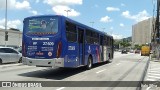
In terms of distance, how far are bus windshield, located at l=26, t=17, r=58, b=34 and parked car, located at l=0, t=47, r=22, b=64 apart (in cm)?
822

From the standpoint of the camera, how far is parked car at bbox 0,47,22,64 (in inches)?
936

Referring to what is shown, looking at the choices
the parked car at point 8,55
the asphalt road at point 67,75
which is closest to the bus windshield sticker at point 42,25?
the asphalt road at point 67,75

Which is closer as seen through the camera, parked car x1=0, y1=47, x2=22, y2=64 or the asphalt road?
the asphalt road

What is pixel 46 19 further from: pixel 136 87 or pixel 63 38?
pixel 136 87

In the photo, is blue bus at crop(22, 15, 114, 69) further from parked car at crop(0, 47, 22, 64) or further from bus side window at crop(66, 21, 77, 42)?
parked car at crop(0, 47, 22, 64)

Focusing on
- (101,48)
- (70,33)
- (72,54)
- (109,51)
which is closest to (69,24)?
(70,33)

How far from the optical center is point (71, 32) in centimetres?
1683

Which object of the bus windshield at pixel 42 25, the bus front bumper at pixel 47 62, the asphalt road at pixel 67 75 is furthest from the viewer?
the bus windshield at pixel 42 25

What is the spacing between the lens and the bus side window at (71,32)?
16244 millimetres

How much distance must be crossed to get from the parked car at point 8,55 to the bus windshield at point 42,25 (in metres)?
8.22

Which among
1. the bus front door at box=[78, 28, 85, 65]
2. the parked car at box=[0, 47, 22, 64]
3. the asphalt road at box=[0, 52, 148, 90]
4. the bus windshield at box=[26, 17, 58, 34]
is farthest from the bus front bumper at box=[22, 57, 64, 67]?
the parked car at box=[0, 47, 22, 64]

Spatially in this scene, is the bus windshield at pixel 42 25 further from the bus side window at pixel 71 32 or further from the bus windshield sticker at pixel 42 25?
the bus side window at pixel 71 32

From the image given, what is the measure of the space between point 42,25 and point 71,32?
1.76m

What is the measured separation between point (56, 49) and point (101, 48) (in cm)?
1045
